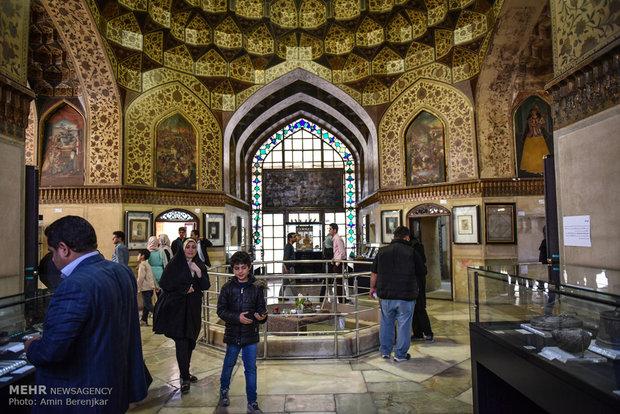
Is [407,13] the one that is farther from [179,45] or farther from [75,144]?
[75,144]

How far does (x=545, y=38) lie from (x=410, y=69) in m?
3.46

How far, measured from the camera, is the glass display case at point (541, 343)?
200cm

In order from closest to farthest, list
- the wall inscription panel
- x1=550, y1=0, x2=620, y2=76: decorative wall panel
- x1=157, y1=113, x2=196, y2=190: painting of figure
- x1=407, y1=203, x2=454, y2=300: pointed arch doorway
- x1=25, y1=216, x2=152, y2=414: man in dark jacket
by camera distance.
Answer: x1=25, y1=216, x2=152, y2=414: man in dark jacket → x1=550, y1=0, x2=620, y2=76: decorative wall panel → x1=157, y1=113, x2=196, y2=190: painting of figure → x1=407, y1=203, x2=454, y2=300: pointed arch doorway → the wall inscription panel

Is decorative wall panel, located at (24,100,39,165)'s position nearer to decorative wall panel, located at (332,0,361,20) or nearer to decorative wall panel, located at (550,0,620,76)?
decorative wall panel, located at (332,0,361,20)

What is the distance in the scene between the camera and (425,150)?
10914 mm

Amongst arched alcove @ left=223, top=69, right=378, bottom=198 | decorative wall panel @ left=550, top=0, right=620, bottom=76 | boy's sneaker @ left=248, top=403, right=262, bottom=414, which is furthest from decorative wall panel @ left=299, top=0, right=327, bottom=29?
boy's sneaker @ left=248, top=403, right=262, bottom=414

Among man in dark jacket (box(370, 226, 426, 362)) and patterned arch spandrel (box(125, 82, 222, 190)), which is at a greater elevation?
patterned arch spandrel (box(125, 82, 222, 190))

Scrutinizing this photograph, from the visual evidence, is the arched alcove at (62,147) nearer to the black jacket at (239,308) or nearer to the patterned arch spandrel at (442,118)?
the black jacket at (239,308)

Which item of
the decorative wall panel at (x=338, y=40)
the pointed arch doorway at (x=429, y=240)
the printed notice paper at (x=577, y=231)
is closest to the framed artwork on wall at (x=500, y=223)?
the pointed arch doorway at (x=429, y=240)

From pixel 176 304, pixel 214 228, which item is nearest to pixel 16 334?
pixel 176 304

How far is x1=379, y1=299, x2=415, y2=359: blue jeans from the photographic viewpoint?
4992mm

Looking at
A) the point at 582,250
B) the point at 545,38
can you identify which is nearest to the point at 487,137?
the point at 545,38

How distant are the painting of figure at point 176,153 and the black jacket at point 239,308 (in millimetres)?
7813

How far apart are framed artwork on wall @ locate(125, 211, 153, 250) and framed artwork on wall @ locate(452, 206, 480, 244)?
25.8ft
